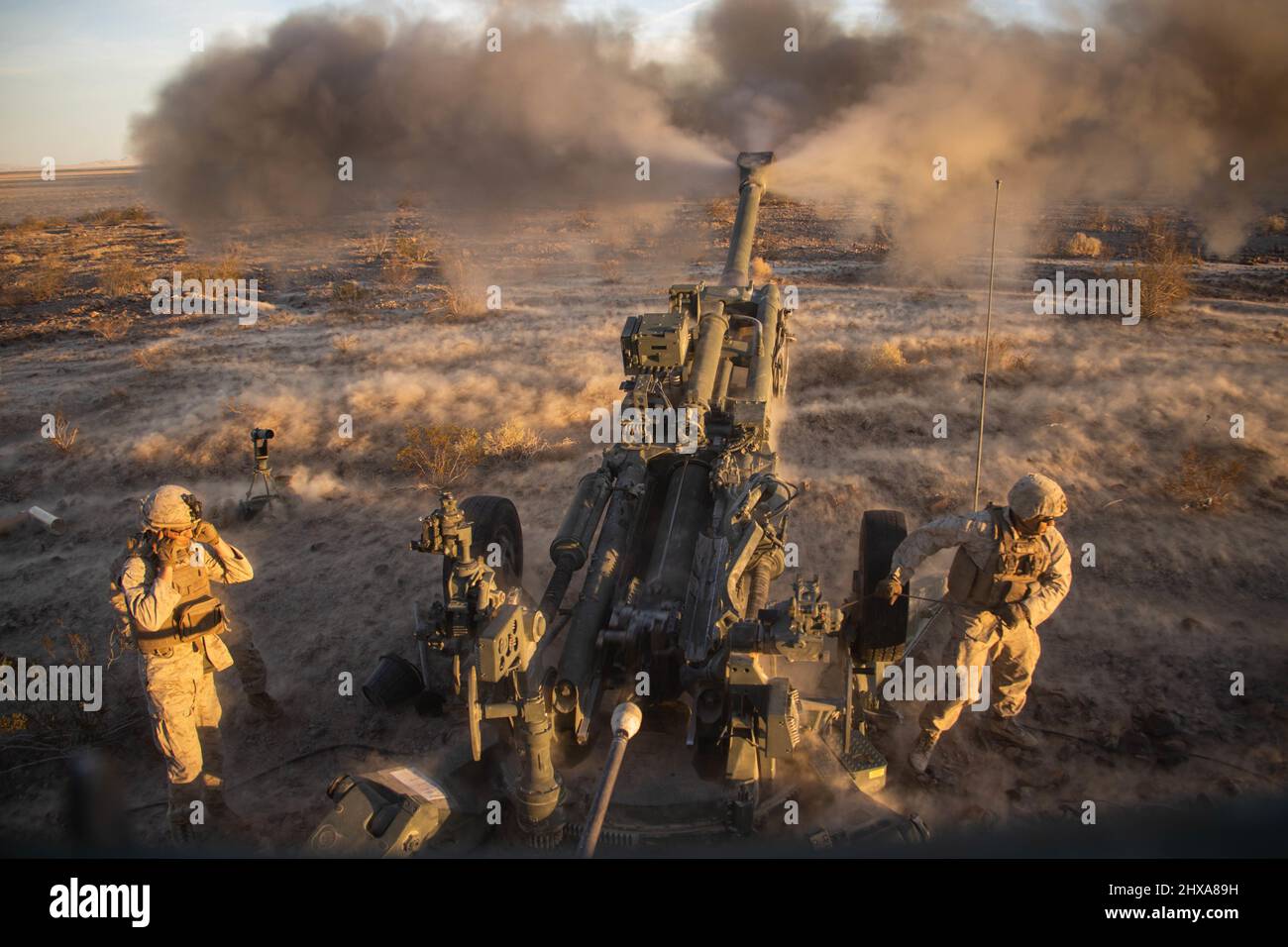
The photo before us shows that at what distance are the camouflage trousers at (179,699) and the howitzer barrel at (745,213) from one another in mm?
5536

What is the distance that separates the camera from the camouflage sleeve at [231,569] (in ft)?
15.5

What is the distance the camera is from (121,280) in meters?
19.0

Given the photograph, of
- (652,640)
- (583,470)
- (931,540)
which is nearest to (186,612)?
(652,640)

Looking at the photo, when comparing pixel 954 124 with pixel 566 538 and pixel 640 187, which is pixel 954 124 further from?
pixel 566 538

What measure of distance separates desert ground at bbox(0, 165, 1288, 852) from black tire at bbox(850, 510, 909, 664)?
768mm

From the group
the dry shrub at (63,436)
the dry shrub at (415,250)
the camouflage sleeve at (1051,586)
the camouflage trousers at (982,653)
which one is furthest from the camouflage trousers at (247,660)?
the dry shrub at (415,250)

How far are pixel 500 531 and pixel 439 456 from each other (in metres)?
3.21

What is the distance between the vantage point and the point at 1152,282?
14.1 meters

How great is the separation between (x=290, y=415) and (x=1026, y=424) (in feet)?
31.7

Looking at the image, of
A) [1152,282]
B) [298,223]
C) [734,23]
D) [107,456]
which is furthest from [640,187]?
[298,223]

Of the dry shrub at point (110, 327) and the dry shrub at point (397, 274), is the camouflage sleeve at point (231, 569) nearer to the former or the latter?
the dry shrub at point (110, 327)

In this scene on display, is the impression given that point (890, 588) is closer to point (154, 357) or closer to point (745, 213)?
point (745, 213)

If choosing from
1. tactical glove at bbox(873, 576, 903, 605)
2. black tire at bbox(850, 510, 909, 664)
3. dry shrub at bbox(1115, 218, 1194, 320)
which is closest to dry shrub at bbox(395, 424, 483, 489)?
black tire at bbox(850, 510, 909, 664)

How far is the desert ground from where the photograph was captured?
17.4 feet
